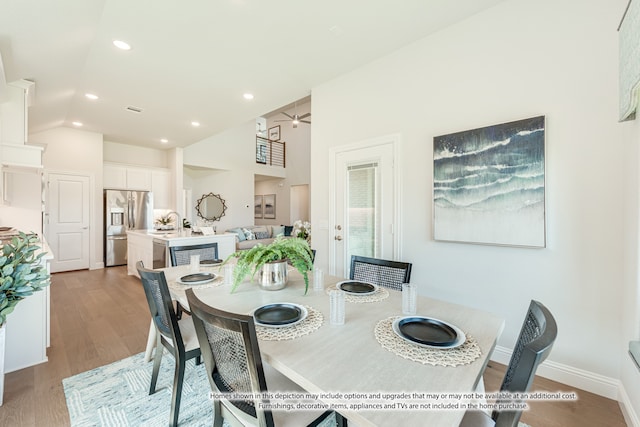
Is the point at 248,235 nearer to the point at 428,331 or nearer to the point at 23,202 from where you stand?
the point at 23,202

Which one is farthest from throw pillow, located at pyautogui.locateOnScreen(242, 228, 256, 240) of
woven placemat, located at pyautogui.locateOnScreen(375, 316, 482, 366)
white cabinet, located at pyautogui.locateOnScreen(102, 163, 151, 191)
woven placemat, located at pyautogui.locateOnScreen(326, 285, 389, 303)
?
woven placemat, located at pyautogui.locateOnScreen(375, 316, 482, 366)

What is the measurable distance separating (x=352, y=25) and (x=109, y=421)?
338 cm

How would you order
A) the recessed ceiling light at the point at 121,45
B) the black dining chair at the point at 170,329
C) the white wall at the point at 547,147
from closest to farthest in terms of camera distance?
1. the black dining chair at the point at 170,329
2. the white wall at the point at 547,147
3. the recessed ceiling light at the point at 121,45

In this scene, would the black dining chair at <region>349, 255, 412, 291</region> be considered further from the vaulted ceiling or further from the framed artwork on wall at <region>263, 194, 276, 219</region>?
the framed artwork on wall at <region>263, 194, 276, 219</region>

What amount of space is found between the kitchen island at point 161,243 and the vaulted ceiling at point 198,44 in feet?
6.73

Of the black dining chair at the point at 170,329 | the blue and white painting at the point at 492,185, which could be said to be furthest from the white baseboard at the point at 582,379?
the black dining chair at the point at 170,329

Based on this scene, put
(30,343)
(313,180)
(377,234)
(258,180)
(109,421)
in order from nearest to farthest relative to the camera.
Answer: (109,421) → (30,343) → (377,234) → (313,180) → (258,180)

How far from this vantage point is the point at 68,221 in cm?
534

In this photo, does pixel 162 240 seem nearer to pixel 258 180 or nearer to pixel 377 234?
pixel 377 234

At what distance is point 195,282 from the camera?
5.93 ft

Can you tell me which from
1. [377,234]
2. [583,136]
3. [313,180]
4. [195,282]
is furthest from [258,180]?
[583,136]

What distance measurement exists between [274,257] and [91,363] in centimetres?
193

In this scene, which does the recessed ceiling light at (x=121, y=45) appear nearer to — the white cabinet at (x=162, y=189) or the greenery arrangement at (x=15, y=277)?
the greenery arrangement at (x=15, y=277)

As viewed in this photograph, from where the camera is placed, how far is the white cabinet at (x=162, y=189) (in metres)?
6.66
